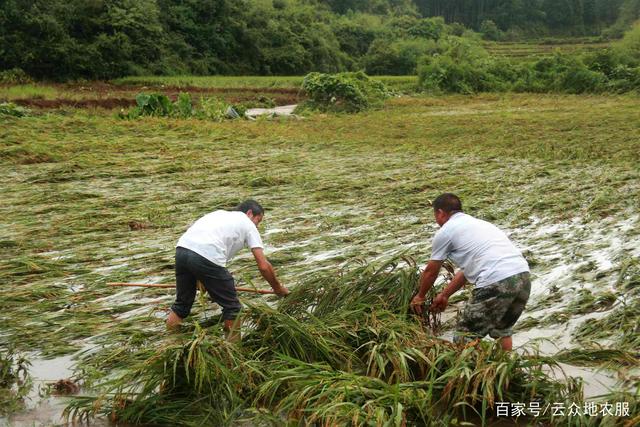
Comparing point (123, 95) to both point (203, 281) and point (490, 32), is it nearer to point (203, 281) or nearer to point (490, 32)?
point (203, 281)

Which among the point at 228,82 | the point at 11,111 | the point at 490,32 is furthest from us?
the point at 490,32

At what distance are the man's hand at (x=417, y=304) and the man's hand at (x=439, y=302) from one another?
0.07 meters

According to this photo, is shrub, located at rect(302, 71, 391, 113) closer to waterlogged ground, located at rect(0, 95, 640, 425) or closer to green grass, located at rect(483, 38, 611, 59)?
waterlogged ground, located at rect(0, 95, 640, 425)

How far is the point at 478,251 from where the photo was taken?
3.80m

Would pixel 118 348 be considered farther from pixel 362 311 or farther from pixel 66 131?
pixel 66 131

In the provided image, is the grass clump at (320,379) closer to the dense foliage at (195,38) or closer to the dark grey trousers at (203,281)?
the dark grey trousers at (203,281)

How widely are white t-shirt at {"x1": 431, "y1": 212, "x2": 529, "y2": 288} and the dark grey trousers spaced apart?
1239mm

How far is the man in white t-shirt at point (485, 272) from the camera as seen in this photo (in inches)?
147

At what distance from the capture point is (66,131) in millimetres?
14391

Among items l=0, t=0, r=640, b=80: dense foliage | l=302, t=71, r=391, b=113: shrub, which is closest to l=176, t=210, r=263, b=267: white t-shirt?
l=302, t=71, r=391, b=113: shrub

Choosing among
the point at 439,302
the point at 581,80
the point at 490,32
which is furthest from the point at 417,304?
the point at 490,32

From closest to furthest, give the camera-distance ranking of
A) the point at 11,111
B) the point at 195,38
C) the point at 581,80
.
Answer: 1. the point at 11,111
2. the point at 581,80
3. the point at 195,38

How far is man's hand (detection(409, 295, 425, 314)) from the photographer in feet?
13.5

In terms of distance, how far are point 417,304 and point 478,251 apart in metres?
Answer: 0.58
